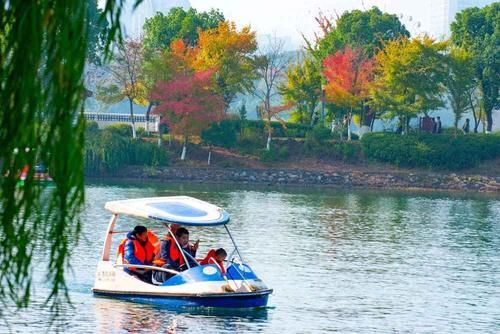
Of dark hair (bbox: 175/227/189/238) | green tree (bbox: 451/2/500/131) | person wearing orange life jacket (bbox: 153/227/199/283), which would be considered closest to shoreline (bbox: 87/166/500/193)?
green tree (bbox: 451/2/500/131)

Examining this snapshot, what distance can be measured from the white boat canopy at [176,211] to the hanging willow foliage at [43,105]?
1845 cm

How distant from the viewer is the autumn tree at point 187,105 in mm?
79312

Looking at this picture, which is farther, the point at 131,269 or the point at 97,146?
the point at 97,146

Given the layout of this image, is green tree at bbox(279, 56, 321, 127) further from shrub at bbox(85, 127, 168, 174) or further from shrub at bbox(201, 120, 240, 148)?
shrub at bbox(85, 127, 168, 174)

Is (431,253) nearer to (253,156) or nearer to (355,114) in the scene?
(253,156)

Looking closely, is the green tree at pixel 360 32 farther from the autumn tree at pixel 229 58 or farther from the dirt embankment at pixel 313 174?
the dirt embankment at pixel 313 174

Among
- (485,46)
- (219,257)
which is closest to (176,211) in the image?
(219,257)

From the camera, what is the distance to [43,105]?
777cm

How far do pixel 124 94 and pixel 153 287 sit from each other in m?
58.2

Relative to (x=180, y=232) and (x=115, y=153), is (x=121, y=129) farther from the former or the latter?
(x=180, y=232)

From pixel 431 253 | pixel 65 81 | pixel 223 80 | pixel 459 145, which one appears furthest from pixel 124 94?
pixel 65 81

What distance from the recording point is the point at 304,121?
3484 inches

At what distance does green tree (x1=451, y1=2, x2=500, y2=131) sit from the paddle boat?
60.7 meters

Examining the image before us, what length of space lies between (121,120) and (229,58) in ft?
31.9
